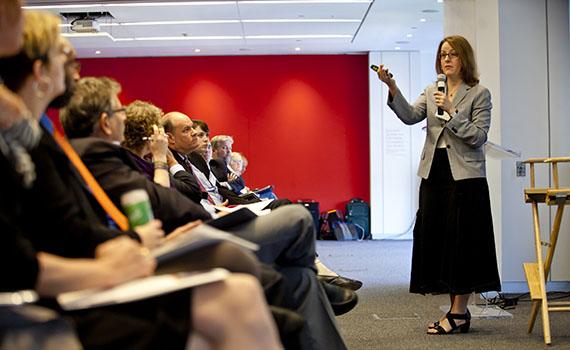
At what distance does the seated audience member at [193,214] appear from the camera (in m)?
2.57

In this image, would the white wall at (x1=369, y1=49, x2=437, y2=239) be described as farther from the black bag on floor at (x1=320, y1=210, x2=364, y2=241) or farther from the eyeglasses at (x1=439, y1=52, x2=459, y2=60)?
→ the eyeglasses at (x1=439, y1=52, x2=459, y2=60)

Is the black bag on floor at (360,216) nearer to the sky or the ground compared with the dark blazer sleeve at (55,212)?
nearer to the ground

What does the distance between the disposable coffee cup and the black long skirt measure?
2.71 m

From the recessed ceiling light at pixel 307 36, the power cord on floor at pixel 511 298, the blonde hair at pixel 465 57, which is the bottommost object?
the power cord on floor at pixel 511 298

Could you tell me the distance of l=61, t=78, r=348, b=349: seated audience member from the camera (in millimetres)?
2566

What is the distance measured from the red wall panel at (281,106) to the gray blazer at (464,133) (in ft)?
29.8

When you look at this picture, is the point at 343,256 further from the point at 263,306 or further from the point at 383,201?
the point at 263,306

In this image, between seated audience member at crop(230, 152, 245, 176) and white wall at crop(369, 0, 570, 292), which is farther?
seated audience member at crop(230, 152, 245, 176)

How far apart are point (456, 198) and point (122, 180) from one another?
8.36 ft

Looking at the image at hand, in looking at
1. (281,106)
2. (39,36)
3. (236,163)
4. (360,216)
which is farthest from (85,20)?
(39,36)

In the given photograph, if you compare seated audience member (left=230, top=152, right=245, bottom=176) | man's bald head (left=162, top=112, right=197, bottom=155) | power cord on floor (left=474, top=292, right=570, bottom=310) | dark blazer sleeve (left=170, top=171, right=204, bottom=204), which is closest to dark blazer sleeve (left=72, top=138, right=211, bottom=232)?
dark blazer sleeve (left=170, top=171, right=204, bottom=204)

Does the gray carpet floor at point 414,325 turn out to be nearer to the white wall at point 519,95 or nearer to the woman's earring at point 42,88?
the white wall at point 519,95

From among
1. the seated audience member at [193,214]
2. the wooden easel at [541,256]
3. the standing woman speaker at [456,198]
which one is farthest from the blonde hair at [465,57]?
the seated audience member at [193,214]

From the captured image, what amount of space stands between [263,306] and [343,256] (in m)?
8.34
